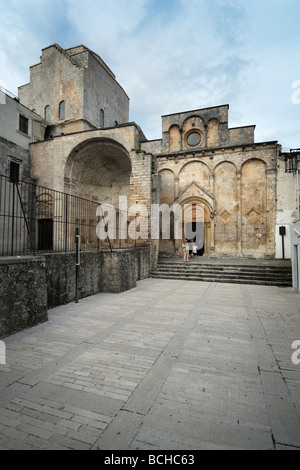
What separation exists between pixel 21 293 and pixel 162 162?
15.8 meters

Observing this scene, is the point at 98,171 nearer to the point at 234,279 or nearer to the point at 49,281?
the point at 234,279

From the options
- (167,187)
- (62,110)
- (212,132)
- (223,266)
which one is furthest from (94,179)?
(223,266)

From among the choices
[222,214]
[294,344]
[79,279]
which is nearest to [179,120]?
[222,214]

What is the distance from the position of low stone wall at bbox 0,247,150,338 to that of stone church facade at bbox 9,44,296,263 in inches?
189

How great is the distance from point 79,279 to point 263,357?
5.17 m

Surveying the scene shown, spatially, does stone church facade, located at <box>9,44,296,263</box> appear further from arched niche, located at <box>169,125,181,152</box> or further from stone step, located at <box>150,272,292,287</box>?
stone step, located at <box>150,272,292,287</box>

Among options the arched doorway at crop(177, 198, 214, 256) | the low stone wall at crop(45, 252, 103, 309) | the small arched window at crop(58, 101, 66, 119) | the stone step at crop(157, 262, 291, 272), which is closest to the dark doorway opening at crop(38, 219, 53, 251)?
the stone step at crop(157, 262, 291, 272)

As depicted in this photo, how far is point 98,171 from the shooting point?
18.0m

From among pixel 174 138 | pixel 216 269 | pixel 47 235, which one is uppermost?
pixel 174 138

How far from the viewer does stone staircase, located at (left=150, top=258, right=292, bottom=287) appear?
10000mm

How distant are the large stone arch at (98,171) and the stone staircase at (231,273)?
8.15 m

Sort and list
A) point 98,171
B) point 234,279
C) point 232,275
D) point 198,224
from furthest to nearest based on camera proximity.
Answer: point 98,171
point 198,224
point 232,275
point 234,279

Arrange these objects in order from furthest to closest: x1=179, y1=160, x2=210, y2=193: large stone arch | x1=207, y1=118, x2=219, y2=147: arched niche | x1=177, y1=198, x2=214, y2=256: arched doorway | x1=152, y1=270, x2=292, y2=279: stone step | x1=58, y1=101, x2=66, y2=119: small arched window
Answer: x1=58, y1=101, x2=66, y2=119: small arched window
x1=207, y1=118, x2=219, y2=147: arched niche
x1=179, y1=160, x2=210, y2=193: large stone arch
x1=177, y1=198, x2=214, y2=256: arched doorway
x1=152, y1=270, x2=292, y2=279: stone step

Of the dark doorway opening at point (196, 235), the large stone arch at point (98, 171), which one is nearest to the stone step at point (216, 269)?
the dark doorway opening at point (196, 235)
